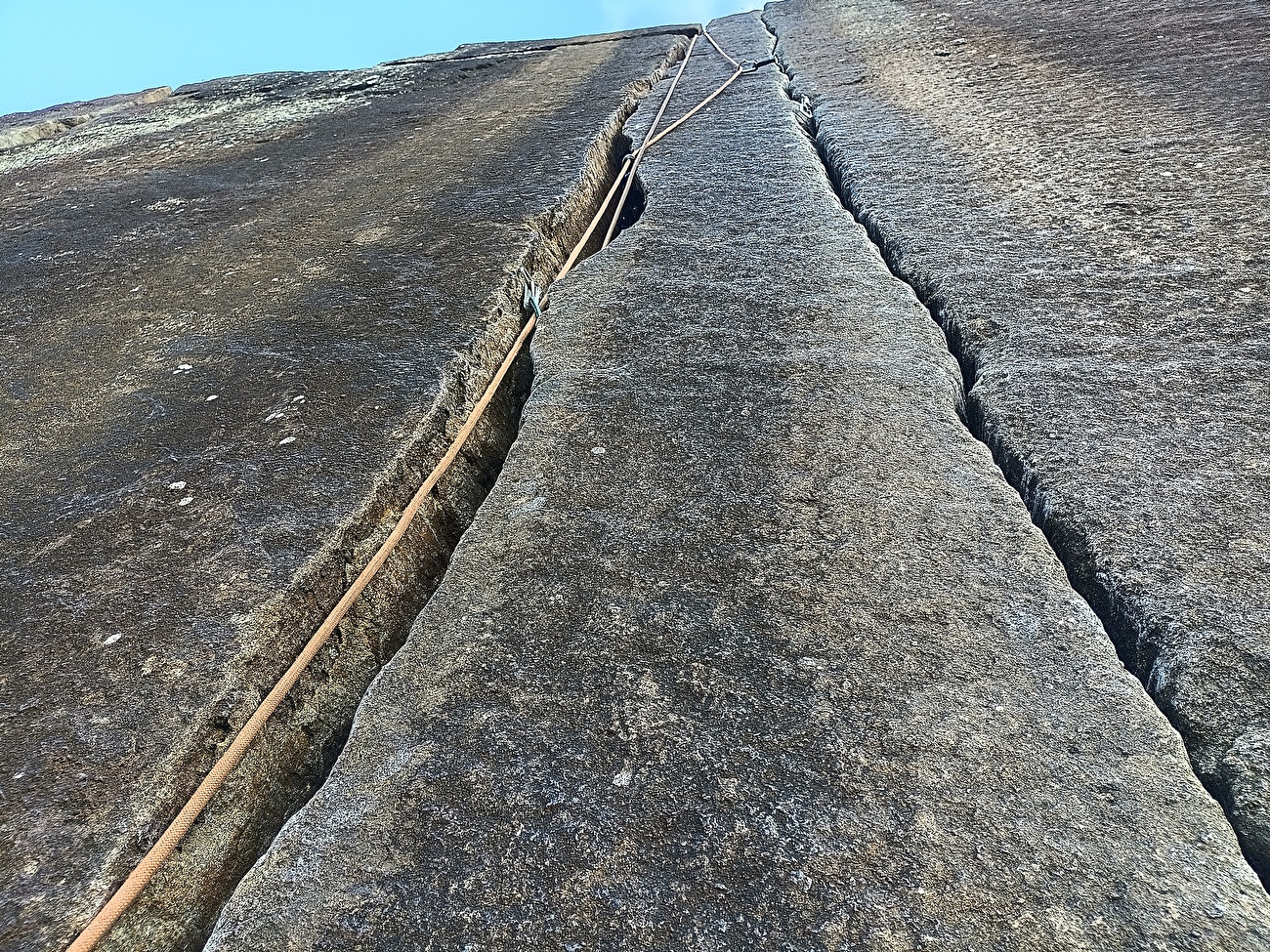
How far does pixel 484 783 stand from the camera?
82 centimetres

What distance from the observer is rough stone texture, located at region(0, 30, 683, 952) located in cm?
88

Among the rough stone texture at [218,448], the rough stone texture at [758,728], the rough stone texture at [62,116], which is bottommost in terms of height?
the rough stone texture at [758,728]

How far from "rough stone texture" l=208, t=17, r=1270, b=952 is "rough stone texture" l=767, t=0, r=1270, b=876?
57 mm

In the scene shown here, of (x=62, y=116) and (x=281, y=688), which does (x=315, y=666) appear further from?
(x=62, y=116)

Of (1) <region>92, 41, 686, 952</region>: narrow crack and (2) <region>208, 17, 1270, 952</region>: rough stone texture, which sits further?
(1) <region>92, 41, 686, 952</region>: narrow crack

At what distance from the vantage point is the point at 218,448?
1.33m

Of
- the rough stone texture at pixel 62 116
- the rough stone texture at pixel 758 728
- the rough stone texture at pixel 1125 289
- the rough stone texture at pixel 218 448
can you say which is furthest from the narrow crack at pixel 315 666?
the rough stone texture at pixel 62 116

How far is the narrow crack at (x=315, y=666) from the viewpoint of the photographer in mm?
845

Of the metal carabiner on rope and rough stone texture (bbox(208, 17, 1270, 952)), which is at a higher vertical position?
the metal carabiner on rope

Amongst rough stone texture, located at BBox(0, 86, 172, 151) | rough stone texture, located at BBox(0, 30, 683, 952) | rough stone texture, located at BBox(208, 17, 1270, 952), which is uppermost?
rough stone texture, located at BBox(0, 86, 172, 151)

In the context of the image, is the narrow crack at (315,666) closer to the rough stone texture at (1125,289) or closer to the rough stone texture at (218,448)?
the rough stone texture at (218,448)

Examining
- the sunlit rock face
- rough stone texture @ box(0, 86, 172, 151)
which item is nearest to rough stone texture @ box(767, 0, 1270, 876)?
the sunlit rock face

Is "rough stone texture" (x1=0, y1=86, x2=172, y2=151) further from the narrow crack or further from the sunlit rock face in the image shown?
the narrow crack

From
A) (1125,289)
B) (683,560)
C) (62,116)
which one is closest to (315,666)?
(683,560)
